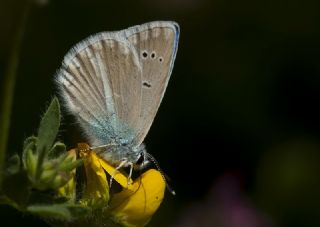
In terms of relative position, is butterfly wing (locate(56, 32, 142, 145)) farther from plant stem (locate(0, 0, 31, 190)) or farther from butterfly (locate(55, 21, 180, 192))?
plant stem (locate(0, 0, 31, 190))

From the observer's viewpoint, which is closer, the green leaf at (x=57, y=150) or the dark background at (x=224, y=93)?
the green leaf at (x=57, y=150)

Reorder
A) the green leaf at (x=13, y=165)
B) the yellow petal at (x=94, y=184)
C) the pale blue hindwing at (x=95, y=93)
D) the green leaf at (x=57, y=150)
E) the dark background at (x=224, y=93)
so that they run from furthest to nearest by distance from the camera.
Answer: the dark background at (x=224, y=93) < the pale blue hindwing at (x=95, y=93) < the yellow petal at (x=94, y=184) < the green leaf at (x=57, y=150) < the green leaf at (x=13, y=165)

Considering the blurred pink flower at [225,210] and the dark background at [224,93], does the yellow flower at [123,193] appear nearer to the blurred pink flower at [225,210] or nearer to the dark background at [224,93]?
the blurred pink flower at [225,210]

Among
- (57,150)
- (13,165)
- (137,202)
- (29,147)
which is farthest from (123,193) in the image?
(13,165)

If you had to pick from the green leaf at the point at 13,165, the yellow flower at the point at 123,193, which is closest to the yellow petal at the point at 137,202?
the yellow flower at the point at 123,193

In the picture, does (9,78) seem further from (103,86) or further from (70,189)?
(103,86)

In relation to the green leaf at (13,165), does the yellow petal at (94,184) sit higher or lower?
lower
